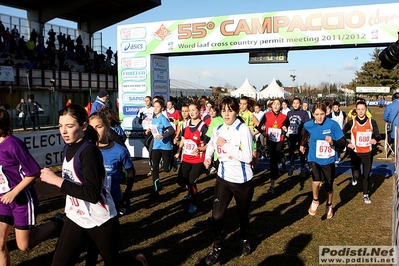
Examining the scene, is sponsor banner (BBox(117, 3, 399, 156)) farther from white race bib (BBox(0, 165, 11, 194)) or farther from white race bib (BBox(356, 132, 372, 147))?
white race bib (BBox(0, 165, 11, 194))

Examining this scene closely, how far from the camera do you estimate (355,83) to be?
6812 cm

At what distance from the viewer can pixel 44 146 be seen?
8547 mm

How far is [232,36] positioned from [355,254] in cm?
839

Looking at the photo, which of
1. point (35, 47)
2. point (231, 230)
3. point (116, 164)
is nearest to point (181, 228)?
point (231, 230)

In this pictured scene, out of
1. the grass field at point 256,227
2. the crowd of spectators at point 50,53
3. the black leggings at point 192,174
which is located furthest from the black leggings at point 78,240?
the crowd of spectators at point 50,53

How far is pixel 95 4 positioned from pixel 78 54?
5.28 metres

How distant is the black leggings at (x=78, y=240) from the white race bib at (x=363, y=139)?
611cm

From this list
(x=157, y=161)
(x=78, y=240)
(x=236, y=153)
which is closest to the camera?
(x=78, y=240)

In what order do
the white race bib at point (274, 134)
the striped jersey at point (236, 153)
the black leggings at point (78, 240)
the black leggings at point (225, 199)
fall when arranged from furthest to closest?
the white race bib at point (274, 134)
the black leggings at point (225, 199)
the striped jersey at point (236, 153)
the black leggings at point (78, 240)

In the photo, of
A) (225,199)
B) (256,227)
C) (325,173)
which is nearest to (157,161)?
(256,227)

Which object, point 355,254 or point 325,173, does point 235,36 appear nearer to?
point 325,173

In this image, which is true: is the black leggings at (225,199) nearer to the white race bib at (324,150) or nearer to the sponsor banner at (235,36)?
the white race bib at (324,150)

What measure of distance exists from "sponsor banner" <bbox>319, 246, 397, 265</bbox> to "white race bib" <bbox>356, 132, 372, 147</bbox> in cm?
294

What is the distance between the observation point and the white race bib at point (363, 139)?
314 inches
